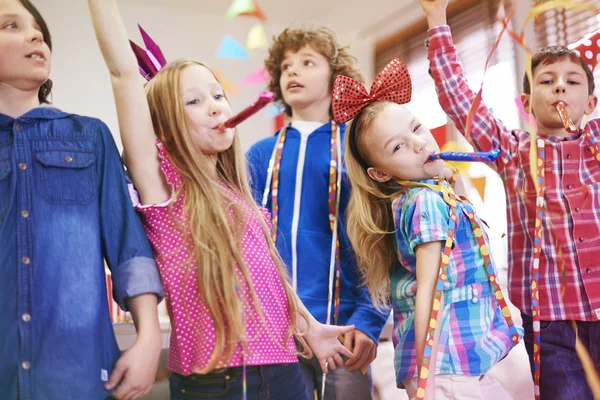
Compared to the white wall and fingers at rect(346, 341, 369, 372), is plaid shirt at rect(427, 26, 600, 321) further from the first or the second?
the white wall

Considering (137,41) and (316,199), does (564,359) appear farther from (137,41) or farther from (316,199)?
(137,41)

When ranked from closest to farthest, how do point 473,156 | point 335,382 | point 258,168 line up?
point 473,156
point 335,382
point 258,168

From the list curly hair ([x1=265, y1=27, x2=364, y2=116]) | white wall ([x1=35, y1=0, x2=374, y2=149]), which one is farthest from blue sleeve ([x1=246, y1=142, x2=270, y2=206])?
white wall ([x1=35, y1=0, x2=374, y2=149])

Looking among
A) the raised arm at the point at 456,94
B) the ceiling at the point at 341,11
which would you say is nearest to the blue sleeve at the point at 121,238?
the raised arm at the point at 456,94

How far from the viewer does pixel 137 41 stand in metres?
3.11

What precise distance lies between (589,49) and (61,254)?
1.14 m

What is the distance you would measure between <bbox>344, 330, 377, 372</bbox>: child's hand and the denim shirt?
50 cm

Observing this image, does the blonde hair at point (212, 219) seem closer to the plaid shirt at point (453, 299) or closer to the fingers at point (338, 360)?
the fingers at point (338, 360)

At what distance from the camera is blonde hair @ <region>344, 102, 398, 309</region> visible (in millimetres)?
1186

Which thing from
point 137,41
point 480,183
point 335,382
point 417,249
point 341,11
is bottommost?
point 335,382

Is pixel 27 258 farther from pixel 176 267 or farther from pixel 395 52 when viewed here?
pixel 395 52

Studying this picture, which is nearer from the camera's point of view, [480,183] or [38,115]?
[38,115]

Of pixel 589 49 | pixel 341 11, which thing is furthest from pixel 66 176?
pixel 341 11

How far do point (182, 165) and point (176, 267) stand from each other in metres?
0.18
